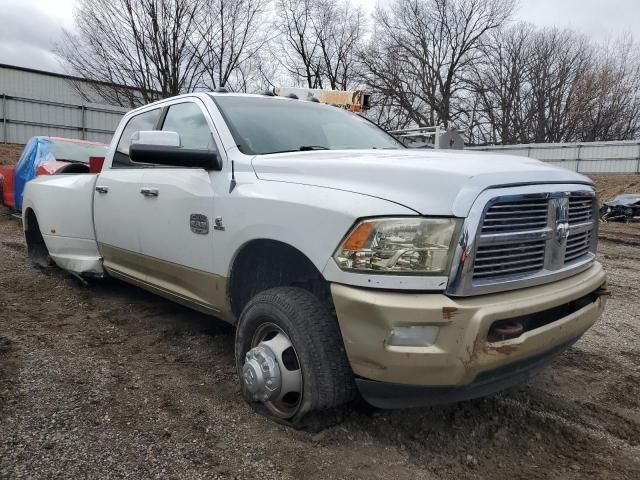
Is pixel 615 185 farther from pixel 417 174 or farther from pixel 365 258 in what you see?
pixel 365 258

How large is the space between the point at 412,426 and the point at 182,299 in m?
1.69

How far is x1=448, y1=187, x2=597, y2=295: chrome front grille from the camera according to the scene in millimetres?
2131

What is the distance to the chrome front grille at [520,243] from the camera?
2.13 metres

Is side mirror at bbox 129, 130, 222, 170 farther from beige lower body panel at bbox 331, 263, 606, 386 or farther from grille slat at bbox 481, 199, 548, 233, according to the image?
grille slat at bbox 481, 199, 548, 233

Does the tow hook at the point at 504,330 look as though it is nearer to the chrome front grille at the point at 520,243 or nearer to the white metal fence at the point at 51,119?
the chrome front grille at the point at 520,243

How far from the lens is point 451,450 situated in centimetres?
249

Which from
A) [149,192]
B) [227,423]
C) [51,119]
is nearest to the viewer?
[227,423]

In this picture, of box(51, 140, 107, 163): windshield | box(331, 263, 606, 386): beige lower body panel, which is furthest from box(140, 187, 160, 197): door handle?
box(51, 140, 107, 163): windshield

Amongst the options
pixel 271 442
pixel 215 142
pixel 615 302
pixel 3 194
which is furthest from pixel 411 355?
pixel 3 194

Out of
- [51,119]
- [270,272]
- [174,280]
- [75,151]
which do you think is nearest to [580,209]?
[270,272]

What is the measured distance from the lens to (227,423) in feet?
8.74

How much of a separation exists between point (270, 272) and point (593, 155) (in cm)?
2390

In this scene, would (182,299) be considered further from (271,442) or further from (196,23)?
(196,23)

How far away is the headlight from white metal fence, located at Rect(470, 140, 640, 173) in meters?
21.7
